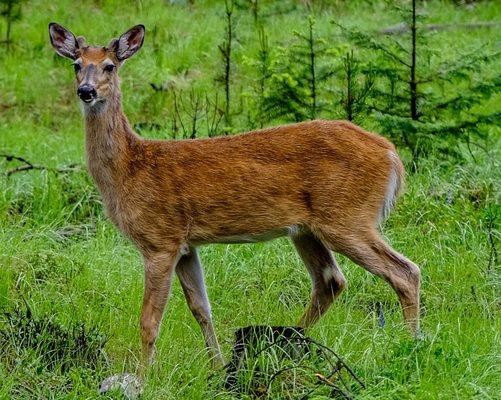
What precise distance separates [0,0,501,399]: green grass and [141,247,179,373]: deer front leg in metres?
0.18

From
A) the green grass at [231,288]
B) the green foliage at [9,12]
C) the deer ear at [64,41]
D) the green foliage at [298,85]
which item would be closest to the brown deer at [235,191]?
the deer ear at [64,41]

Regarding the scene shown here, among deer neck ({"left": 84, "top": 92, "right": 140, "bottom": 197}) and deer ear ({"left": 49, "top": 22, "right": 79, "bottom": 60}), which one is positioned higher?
deer ear ({"left": 49, "top": 22, "right": 79, "bottom": 60})

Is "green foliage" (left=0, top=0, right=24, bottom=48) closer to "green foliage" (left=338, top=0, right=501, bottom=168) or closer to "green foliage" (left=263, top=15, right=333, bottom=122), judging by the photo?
"green foliage" (left=263, top=15, right=333, bottom=122)

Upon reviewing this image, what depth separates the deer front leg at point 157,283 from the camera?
652 cm

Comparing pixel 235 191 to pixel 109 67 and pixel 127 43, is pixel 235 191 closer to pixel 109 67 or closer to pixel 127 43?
pixel 109 67

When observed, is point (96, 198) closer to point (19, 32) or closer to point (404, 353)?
point (404, 353)

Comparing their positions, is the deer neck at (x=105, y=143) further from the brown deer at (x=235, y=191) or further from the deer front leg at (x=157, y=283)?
the deer front leg at (x=157, y=283)

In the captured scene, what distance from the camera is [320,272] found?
7.13m

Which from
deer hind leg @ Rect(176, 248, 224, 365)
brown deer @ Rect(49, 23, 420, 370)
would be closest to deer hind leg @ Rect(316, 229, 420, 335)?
brown deer @ Rect(49, 23, 420, 370)

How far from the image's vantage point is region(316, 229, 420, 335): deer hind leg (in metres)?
6.73

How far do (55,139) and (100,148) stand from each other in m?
4.25

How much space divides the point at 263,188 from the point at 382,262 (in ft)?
2.72

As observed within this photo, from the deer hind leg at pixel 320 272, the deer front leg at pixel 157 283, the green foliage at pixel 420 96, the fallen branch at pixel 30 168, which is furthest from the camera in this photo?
the fallen branch at pixel 30 168

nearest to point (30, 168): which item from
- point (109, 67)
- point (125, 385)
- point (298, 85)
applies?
point (298, 85)
